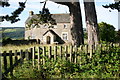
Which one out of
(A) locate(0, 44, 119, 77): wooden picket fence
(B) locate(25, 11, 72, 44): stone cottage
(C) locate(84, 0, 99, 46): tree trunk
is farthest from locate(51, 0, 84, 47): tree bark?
(B) locate(25, 11, 72, 44): stone cottage

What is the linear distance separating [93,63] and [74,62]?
0.76 meters

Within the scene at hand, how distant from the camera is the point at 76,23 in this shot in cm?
1415

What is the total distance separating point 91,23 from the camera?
41.3ft

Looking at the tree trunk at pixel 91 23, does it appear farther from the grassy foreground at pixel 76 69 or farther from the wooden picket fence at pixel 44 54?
the grassy foreground at pixel 76 69

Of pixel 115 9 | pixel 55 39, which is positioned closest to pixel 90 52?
pixel 115 9

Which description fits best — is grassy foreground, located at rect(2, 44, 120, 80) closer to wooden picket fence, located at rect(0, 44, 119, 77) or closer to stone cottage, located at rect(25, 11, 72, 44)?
wooden picket fence, located at rect(0, 44, 119, 77)

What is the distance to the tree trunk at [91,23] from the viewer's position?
494 inches

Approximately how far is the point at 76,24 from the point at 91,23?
Result: 1704 mm

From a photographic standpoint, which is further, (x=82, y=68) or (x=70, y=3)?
(x=70, y=3)

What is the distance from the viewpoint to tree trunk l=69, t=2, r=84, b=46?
Answer: 14.0 m

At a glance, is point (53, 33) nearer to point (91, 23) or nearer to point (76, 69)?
point (91, 23)

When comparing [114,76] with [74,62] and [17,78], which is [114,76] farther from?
[17,78]

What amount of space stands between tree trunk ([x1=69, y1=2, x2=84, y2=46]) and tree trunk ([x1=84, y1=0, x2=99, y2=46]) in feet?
4.59

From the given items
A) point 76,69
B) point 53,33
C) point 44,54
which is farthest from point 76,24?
point 53,33
